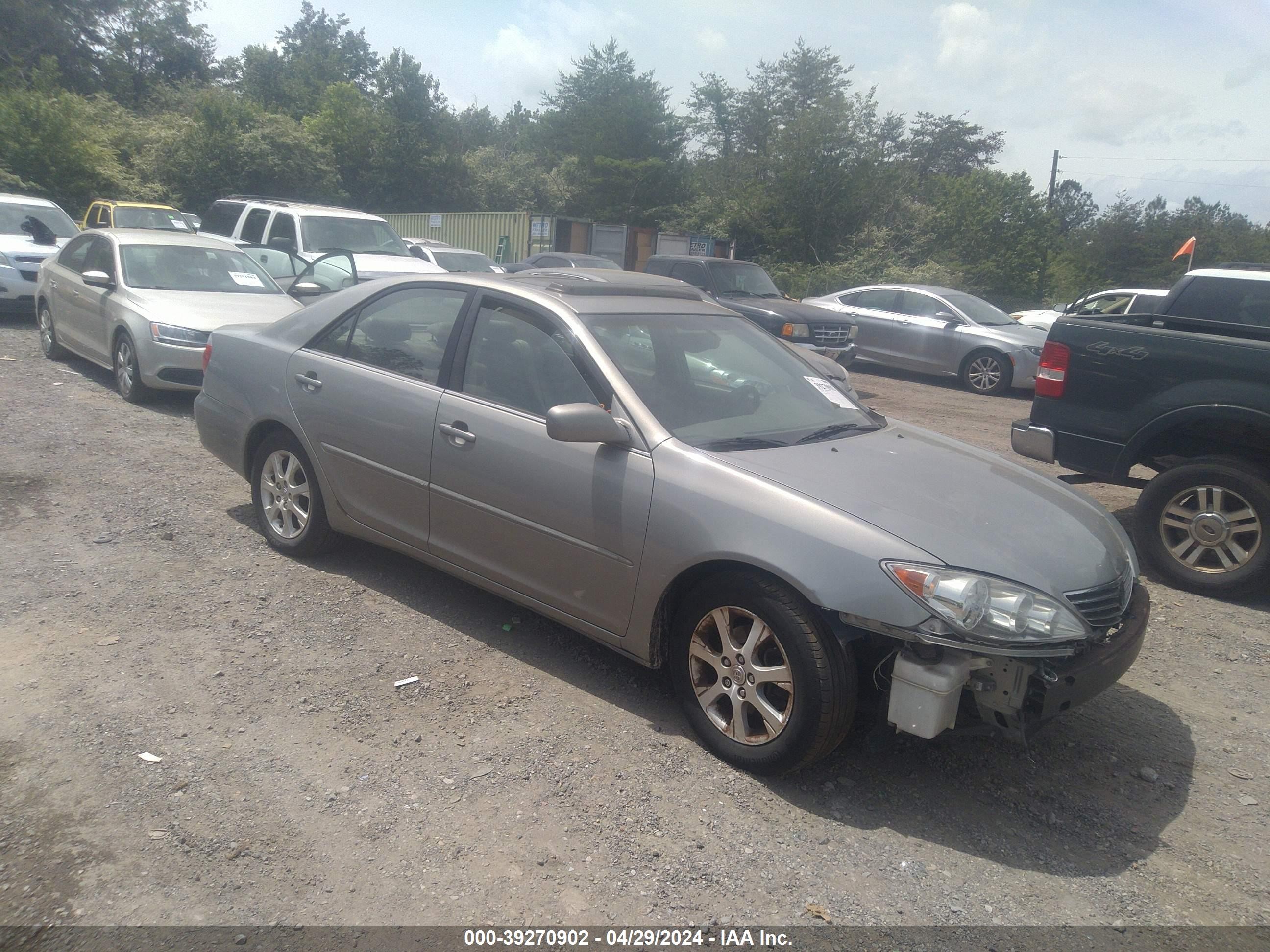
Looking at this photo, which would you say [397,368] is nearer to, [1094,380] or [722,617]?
[722,617]

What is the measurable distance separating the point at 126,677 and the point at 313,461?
4.68 feet

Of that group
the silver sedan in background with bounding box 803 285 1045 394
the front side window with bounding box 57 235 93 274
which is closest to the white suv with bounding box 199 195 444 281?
the front side window with bounding box 57 235 93 274

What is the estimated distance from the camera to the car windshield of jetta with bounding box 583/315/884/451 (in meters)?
3.91

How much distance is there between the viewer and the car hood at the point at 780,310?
1315cm

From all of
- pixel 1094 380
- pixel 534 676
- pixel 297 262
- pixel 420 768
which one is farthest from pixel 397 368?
pixel 297 262

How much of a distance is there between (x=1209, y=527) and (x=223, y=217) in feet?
47.0

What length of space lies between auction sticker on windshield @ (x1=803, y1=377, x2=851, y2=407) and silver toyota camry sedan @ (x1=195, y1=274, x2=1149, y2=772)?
0.02 metres

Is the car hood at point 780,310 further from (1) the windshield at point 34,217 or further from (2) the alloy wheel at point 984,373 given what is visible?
(1) the windshield at point 34,217

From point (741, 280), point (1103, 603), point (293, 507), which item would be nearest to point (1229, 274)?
point (1103, 603)

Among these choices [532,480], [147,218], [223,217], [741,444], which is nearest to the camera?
[741,444]

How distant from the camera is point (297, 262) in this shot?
12.8 meters

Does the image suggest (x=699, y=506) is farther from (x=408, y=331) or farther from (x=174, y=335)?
(x=174, y=335)

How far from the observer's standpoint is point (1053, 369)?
6.30 metres

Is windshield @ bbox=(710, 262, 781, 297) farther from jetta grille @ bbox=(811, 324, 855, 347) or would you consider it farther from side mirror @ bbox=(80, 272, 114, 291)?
side mirror @ bbox=(80, 272, 114, 291)
